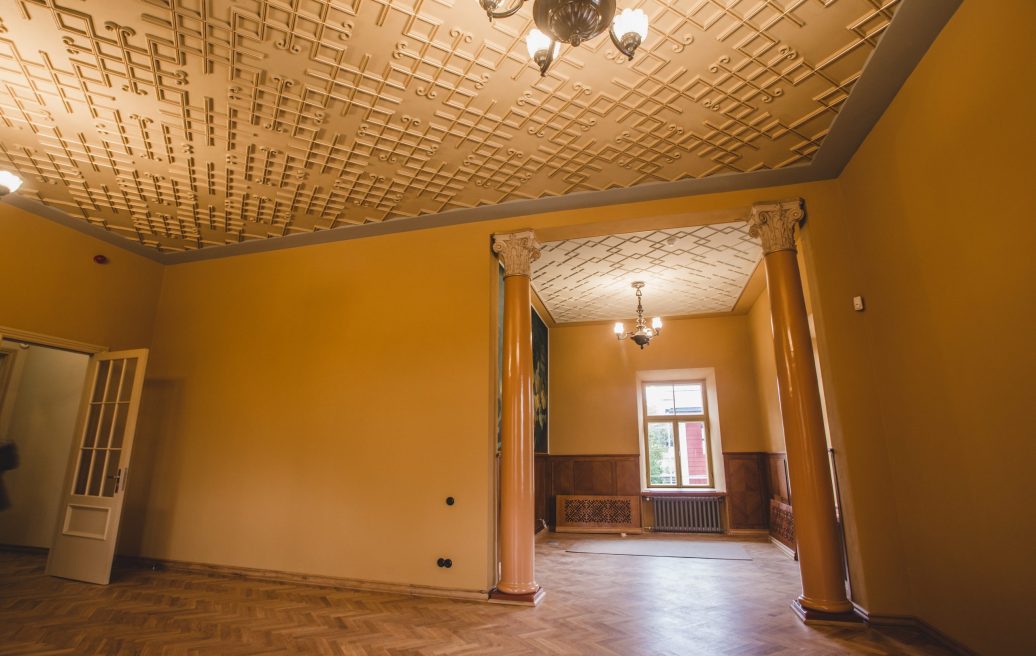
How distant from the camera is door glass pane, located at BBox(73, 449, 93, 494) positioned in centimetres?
494

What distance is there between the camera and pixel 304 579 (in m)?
4.64

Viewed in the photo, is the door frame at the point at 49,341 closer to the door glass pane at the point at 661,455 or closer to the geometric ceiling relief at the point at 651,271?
the geometric ceiling relief at the point at 651,271

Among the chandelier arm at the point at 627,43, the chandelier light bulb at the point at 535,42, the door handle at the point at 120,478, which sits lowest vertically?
the door handle at the point at 120,478

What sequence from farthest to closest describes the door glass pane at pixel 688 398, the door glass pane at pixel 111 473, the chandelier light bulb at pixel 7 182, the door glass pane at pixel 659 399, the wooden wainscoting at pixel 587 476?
the door glass pane at pixel 659 399, the door glass pane at pixel 688 398, the wooden wainscoting at pixel 587 476, the door glass pane at pixel 111 473, the chandelier light bulb at pixel 7 182

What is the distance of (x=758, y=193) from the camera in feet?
14.0

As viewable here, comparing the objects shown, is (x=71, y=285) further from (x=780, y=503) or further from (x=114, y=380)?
(x=780, y=503)

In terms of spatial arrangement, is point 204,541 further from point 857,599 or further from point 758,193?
point 758,193

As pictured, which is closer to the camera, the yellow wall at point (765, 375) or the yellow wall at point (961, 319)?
the yellow wall at point (961, 319)

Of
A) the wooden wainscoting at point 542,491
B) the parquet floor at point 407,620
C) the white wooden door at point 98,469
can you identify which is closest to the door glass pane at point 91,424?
the white wooden door at point 98,469

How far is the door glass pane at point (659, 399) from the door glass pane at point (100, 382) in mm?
7638

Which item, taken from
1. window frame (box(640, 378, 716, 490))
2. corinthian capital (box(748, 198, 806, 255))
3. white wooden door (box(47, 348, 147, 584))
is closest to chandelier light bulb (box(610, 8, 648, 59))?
corinthian capital (box(748, 198, 806, 255))

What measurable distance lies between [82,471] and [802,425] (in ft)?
22.0

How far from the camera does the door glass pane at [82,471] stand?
Result: 4.94m

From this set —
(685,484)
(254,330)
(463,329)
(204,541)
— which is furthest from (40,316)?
(685,484)
